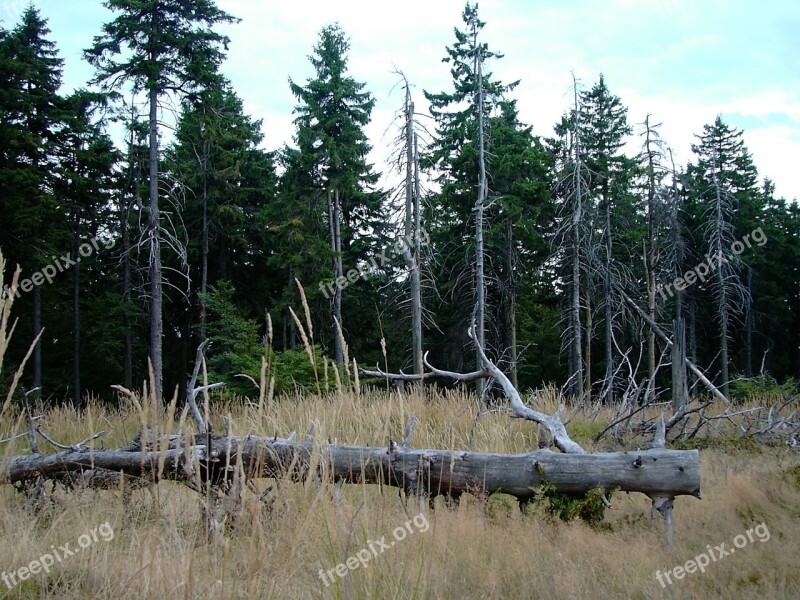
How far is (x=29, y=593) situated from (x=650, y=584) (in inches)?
138

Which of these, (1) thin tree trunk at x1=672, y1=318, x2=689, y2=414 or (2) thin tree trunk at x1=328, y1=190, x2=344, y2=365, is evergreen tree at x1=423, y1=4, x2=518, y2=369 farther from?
(1) thin tree trunk at x1=672, y1=318, x2=689, y2=414

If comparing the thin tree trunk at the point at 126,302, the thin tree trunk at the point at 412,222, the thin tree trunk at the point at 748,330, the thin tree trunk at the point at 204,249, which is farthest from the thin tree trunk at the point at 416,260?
the thin tree trunk at the point at 748,330

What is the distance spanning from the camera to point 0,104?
18875 mm

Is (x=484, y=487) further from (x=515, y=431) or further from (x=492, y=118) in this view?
(x=492, y=118)

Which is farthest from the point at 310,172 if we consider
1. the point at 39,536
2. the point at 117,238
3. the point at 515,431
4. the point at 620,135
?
the point at 39,536

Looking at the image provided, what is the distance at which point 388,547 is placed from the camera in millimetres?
3074

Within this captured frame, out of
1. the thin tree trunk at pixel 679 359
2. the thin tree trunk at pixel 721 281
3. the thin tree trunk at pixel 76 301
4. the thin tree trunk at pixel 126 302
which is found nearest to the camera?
the thin tree trunk at pixel 679 359

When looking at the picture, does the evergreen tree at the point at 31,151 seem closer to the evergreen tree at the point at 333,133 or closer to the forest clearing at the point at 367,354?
the forest clearing at the point at 367,354

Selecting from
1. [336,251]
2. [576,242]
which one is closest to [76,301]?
[336,251]

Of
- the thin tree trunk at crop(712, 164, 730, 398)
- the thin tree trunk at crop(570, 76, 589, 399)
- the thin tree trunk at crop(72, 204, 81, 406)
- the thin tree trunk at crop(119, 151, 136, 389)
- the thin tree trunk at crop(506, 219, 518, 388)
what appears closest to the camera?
the thin tree trunk at crop(570, 76, 589, 399)

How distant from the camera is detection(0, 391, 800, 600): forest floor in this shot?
253 centimetres

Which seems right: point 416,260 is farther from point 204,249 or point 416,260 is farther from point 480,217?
point 204,249

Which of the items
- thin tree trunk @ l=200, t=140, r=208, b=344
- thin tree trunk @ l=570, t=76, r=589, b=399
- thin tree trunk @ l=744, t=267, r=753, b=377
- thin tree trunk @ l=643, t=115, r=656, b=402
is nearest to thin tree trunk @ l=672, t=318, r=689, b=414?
thin tree trunk @ l=570, t=76, r=589, b=399

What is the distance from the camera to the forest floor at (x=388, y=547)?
253cm
